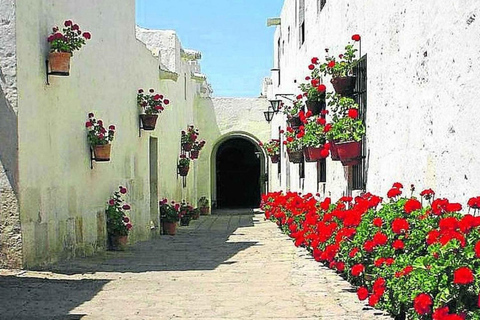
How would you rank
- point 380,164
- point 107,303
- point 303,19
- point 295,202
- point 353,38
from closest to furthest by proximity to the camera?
point 107,303 → point 380,164 → point 353,38 → point 295,202 → point 303,19

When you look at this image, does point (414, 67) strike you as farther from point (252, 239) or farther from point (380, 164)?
point (252, 239)

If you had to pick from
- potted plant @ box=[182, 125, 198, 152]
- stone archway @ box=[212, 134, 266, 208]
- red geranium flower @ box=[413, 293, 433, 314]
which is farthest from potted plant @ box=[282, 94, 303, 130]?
stone archway @ box=[212, 134, 266, 208]

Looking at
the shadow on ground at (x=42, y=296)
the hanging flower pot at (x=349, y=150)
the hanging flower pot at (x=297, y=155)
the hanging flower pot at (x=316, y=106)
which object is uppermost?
the hanging flower pot at (x=316, y=106)

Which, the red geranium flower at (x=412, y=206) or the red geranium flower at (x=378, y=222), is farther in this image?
the red geranium flower at (x=378, y=222)

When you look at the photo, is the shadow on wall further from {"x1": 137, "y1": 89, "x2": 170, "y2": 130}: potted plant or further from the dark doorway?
the dark doorway

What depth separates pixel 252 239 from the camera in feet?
45.2

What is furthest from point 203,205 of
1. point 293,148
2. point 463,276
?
point 463,276

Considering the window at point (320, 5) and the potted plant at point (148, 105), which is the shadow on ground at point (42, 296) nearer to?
the potted plant at point (148, 105)

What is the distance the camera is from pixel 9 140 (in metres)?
7.47

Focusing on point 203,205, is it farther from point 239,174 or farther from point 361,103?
point 361,103

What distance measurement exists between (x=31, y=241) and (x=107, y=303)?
1.85 metres

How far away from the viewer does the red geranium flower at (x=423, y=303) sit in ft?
12.9

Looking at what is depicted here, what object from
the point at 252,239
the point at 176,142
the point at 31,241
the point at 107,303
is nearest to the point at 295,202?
the point at 252,239

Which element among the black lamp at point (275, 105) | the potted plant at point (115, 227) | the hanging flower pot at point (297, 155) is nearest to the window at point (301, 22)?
the hanging flower pot at point (297, 155)
